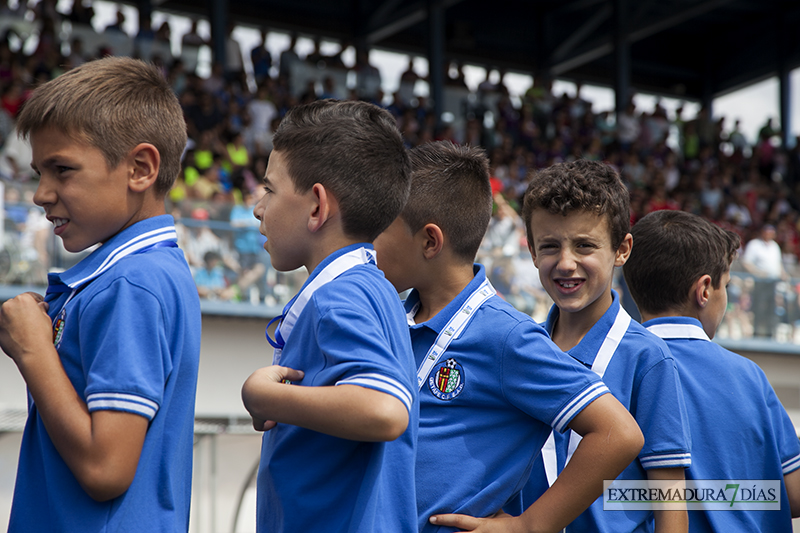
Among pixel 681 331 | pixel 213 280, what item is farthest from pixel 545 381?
pixel 213 280

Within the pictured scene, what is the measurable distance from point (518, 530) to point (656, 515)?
0.39 meters

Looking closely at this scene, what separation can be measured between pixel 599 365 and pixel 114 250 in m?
1.21

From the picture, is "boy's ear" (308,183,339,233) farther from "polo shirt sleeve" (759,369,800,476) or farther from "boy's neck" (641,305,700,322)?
"polo shirt sleeve" (759,369,800,476)

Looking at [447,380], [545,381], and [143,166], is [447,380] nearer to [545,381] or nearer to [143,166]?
[545,381]

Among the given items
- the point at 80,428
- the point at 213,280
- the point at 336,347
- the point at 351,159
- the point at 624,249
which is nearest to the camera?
the point at 80,428

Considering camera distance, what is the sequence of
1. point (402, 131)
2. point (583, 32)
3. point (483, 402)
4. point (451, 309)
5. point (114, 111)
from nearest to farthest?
point (114, 111), point (483, 402), point (451, 309), point (402, 131), point (583, 32)

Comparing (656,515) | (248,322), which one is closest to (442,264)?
(656,515)

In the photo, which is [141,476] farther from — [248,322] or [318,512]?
[248,322]

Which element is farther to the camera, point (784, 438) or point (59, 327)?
point (784, 438)

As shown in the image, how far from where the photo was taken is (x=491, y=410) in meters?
1.86

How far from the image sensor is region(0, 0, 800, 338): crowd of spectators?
6.92 metres

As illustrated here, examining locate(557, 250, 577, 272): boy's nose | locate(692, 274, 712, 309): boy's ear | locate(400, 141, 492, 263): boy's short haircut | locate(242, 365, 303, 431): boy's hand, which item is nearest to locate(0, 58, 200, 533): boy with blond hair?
locate(242, 365, 303, 431): boy's hand

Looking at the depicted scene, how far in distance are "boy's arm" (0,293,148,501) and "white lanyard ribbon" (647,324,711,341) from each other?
5.17 ft

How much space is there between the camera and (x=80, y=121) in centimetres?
153
